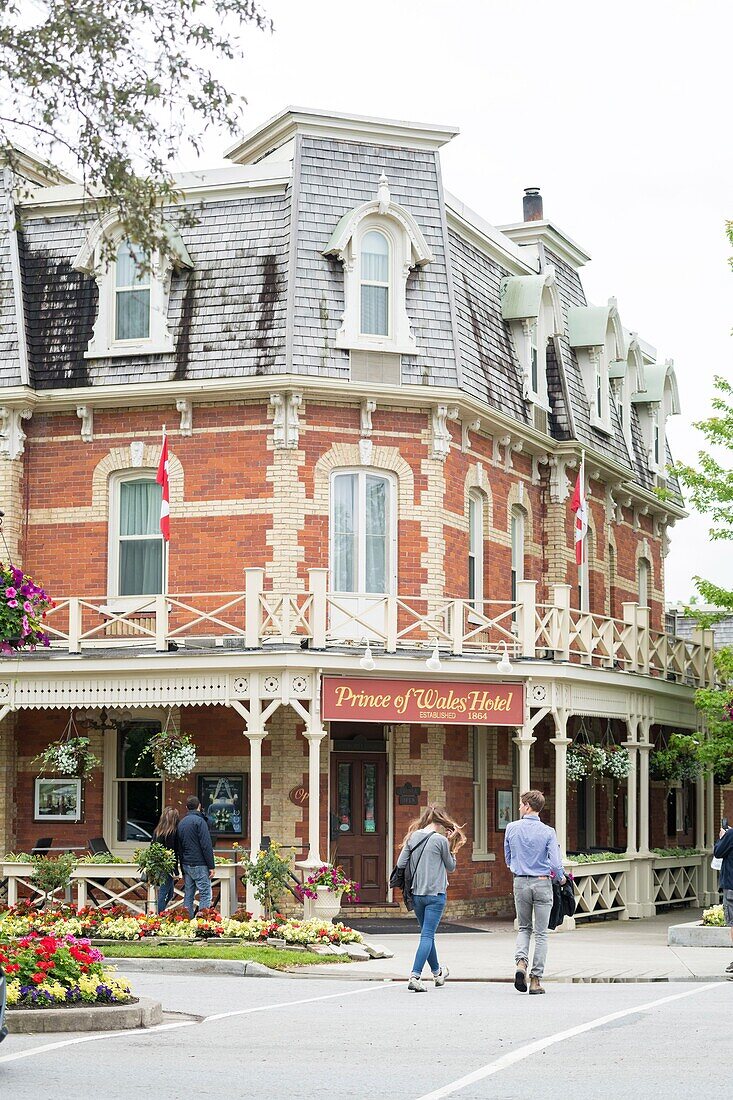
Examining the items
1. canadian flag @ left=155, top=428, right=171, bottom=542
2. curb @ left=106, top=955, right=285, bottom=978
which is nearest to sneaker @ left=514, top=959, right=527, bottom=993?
curb @ left=106, top=955, right=285, bottom=978

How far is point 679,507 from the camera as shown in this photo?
3516 centimetres

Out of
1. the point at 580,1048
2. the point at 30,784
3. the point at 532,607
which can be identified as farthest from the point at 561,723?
the point at 580,1048

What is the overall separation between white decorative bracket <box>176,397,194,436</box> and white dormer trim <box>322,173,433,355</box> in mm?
2455

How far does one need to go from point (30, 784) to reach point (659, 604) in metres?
15.2

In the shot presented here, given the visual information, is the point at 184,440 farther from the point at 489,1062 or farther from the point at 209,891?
the point at 489,1062

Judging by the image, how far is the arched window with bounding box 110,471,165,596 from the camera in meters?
25.4

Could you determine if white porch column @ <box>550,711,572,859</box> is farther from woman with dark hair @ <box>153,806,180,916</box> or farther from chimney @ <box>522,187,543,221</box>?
chimney @ <box>522,187,543,221</box>

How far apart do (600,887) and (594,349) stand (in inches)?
405

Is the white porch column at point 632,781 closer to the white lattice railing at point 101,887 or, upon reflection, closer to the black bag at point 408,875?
the white lattice railing at point 101,887

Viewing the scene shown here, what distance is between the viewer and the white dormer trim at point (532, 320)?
28.0 meters

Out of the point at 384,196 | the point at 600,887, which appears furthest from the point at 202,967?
the point at 384,196

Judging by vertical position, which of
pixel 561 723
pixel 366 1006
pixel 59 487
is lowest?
pixel 366 1006

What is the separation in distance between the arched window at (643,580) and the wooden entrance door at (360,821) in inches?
436

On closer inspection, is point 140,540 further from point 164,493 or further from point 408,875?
point 408,875
